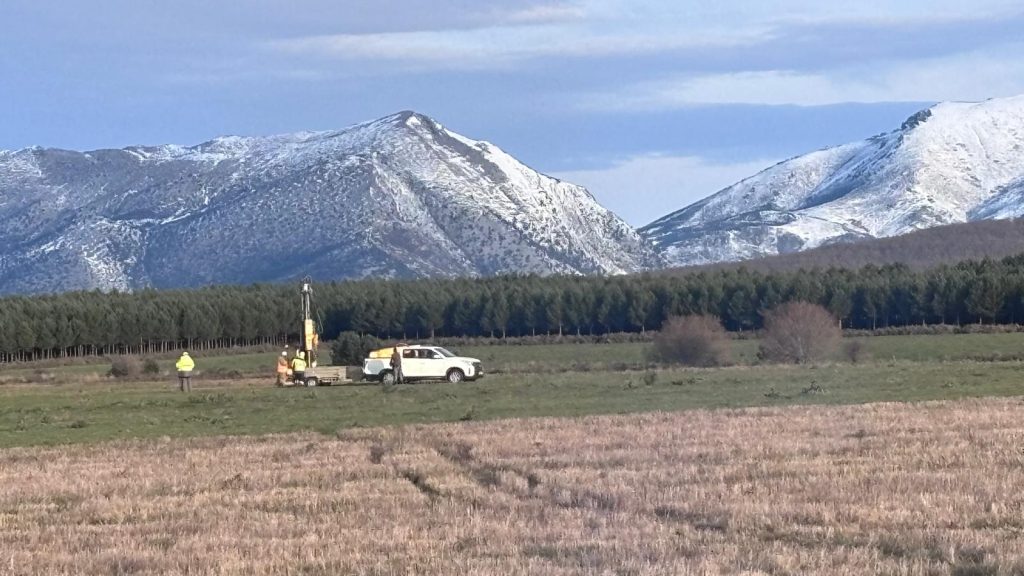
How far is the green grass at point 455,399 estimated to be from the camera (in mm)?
34625

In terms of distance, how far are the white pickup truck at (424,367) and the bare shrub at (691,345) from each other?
19960mm

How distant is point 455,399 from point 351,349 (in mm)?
32370

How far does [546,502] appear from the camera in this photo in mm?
17906

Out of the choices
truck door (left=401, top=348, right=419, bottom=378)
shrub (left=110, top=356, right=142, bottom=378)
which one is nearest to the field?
truck door (left=401, top=348, right=419, bottom=378)

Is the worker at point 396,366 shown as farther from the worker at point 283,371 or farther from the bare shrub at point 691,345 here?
the bare shrub at point 691,345

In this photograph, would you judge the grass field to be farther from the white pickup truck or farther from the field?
the field

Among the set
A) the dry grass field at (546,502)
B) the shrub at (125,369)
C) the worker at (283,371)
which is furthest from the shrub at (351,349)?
the dry grass field at (546,502)

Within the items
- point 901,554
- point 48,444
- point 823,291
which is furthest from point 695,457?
point 823,291

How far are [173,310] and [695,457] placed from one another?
332 ft

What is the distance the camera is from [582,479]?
1988 cm

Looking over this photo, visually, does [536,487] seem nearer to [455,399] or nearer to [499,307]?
[455,399]

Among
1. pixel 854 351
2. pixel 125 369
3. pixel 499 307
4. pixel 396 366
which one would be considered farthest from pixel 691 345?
pixel 499 307

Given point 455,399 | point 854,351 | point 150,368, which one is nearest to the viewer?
point 455,399

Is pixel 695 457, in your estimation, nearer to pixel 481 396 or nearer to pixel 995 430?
pixel 995 430
